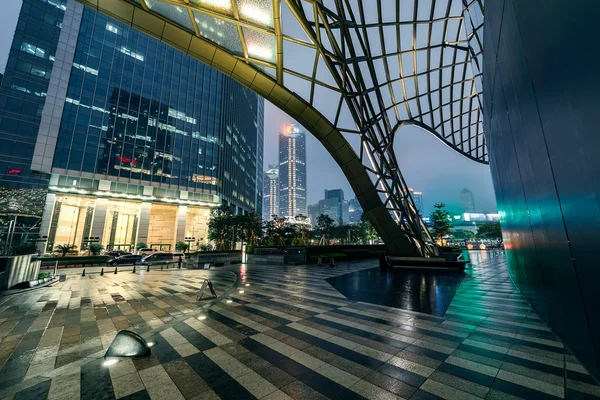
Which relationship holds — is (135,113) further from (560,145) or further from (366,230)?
(366,230)

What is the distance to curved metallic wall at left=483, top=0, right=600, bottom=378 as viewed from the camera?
3.24 m

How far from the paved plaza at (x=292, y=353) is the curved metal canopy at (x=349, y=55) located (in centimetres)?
1238

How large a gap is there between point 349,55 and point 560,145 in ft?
55.0

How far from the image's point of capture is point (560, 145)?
4.14m

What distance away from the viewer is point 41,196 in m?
46.6

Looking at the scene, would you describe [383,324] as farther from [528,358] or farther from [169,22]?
[169,22]

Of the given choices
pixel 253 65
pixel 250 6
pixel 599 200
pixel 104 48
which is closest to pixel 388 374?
pixel 599 200

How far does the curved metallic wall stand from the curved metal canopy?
30.5 ft

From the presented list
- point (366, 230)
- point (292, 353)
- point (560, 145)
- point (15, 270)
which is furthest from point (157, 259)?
point (366, 230)

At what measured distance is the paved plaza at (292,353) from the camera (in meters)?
3.82

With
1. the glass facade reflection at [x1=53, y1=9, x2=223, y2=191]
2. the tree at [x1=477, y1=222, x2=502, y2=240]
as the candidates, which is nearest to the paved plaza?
the glass facade reflection at [x1=53, y1=9, x2=223, y2=191]

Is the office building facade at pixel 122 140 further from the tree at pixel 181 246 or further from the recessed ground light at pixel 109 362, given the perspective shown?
the recessed ground light at pixel 109 362

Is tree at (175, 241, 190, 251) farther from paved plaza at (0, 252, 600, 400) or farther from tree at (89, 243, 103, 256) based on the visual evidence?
paved plaza at (0, 252, 600, 400)

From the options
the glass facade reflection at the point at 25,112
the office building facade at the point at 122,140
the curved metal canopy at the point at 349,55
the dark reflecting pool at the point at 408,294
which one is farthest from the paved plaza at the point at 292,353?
the glass facade reflection at the point at 25,112
